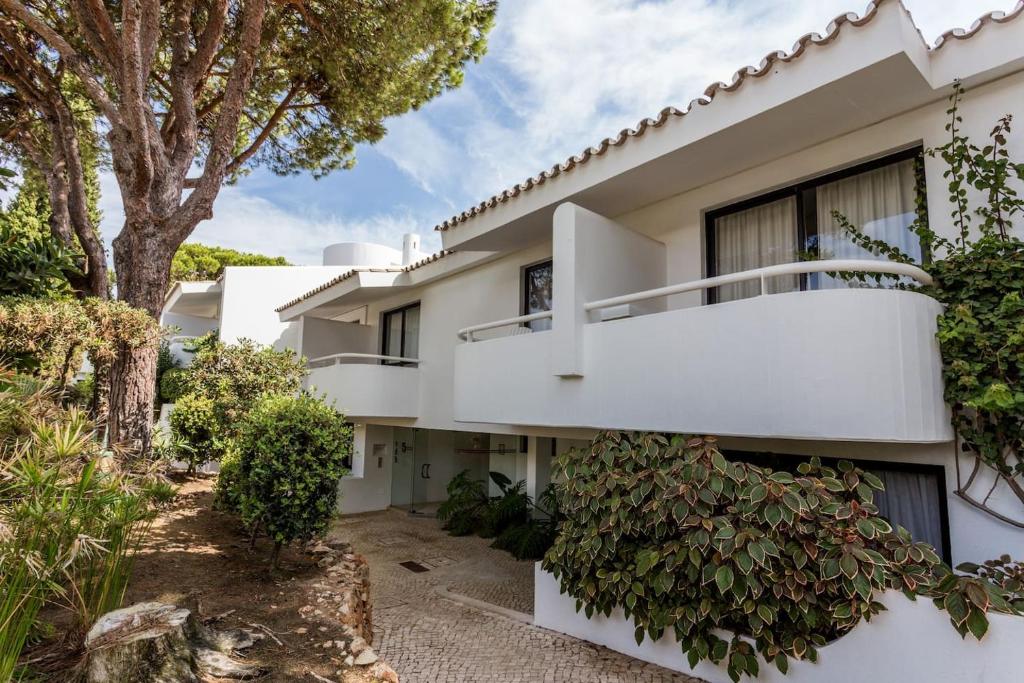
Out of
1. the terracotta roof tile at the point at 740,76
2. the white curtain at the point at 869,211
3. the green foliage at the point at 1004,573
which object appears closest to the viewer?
the green foliage at the point at 1004,573

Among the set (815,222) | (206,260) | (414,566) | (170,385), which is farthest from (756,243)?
(206,260)

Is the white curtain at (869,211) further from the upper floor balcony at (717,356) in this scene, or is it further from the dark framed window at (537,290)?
the dark framed window at (537,290)

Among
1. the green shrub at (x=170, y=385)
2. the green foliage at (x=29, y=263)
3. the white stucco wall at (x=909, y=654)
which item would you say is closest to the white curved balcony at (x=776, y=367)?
the white stucco wall at (x=909, y=654)

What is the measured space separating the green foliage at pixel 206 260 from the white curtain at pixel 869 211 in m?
37.5

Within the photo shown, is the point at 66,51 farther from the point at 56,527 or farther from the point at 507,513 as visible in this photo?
the point at 507,513

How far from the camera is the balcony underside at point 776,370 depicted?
17.4ft

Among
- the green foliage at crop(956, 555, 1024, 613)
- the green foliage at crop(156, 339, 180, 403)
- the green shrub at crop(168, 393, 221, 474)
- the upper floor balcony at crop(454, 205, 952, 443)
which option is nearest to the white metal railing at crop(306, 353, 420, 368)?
the green shrub at crop(168, 393, 221, 474)

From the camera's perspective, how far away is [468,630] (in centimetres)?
735

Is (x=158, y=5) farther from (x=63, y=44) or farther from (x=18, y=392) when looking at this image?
(x=18, y=392)

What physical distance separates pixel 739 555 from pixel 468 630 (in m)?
4.01

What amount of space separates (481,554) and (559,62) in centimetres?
1075

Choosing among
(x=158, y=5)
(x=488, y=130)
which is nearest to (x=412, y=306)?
(x=488, y=130)

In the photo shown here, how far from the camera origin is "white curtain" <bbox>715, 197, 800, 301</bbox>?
764cm

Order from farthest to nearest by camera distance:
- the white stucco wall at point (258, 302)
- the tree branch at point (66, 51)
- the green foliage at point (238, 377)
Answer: the white stucco wall at point (258, 302) → the green foliage at point (238, 377) → the tree branch at point (66, 51)
